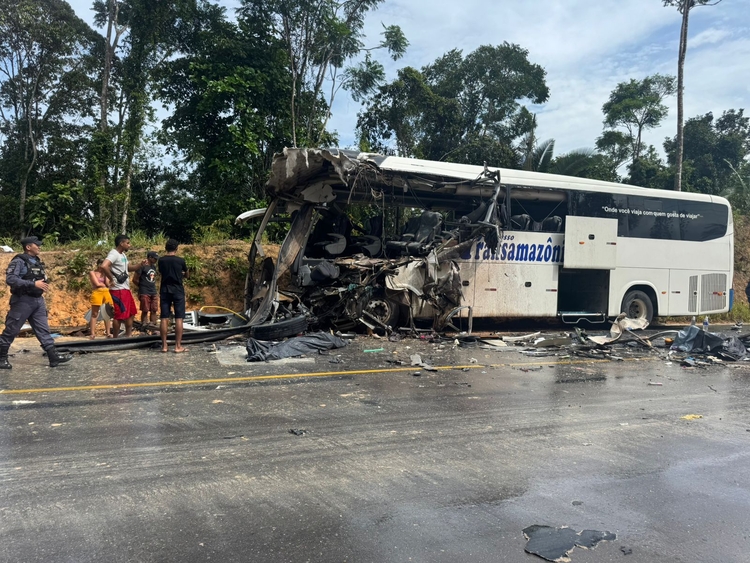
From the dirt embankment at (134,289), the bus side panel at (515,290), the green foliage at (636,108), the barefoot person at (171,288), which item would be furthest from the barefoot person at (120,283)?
the green foliage at (636,108)

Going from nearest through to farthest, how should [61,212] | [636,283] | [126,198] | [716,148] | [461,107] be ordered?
1. [636,283]
2. [126,198]
3. [61,212]
4. [461,107]
5. [716,148]

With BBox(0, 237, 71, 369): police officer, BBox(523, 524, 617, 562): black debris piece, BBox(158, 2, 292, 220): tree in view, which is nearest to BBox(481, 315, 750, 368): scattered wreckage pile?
BBox(523, 524, 617, 562): black debris piece

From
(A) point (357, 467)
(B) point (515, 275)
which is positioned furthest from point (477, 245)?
(A) point (357, 467)

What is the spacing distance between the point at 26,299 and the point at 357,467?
16.5 feet

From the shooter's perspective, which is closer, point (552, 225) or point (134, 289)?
point (552, 225)

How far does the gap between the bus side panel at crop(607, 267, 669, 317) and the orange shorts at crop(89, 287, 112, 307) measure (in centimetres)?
971

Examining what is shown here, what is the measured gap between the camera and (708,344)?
870cm

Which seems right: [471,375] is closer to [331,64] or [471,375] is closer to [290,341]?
[290,341]

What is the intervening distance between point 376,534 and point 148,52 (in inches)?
725

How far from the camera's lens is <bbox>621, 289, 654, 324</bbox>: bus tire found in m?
11.7

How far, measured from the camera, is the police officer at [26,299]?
636 cm

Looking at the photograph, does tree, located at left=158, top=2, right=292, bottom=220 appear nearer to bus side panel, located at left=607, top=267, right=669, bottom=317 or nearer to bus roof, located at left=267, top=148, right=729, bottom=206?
bus roof, located at left=267, top=148, right=729, bottom=206

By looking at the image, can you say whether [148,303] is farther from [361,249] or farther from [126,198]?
[126,198]

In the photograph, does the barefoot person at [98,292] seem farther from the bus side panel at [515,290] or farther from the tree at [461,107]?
the tree at [461,107]
